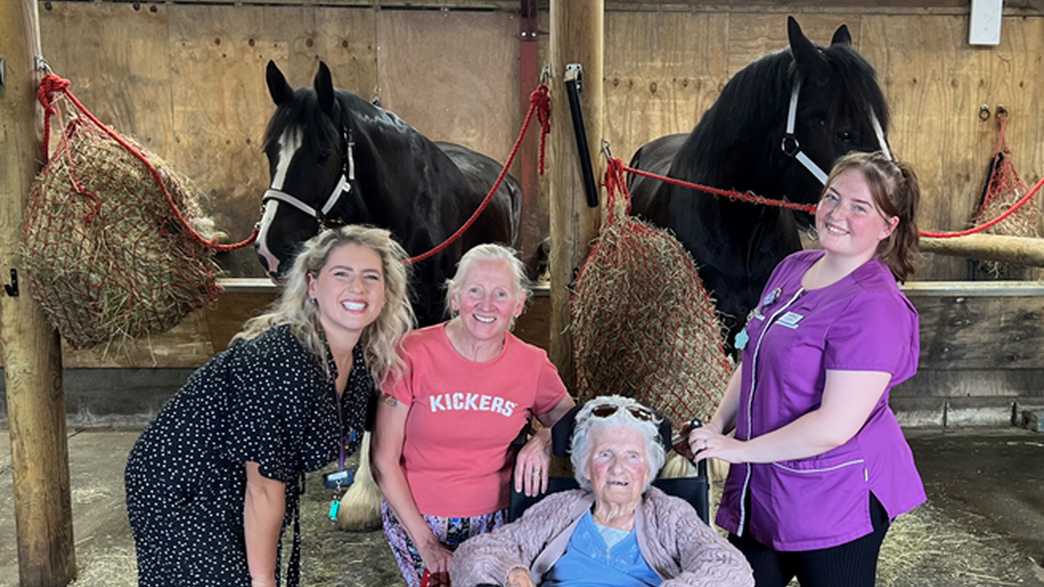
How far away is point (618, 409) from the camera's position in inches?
67.6

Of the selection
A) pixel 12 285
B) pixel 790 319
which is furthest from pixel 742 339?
pixel 12 285

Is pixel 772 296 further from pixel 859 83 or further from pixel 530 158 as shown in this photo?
pixel 530 158

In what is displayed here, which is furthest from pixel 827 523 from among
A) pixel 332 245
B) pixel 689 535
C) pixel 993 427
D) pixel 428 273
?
pixel 993 427

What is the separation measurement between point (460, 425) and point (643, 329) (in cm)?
74

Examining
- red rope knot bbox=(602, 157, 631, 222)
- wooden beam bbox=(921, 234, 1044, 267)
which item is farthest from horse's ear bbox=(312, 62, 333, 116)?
wooden beam bbox=(921, 234, 1044, 267)

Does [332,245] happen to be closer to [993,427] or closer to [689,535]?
[689,535]

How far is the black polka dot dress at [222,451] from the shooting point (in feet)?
4.94

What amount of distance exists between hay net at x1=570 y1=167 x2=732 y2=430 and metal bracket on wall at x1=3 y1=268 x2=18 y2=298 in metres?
1.75

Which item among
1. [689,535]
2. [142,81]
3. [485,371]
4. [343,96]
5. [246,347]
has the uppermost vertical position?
[142,81]

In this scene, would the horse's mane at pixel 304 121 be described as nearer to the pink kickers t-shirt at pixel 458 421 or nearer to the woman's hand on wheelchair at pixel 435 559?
the pink kickers t-shirt at pixel 458 421

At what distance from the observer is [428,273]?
3.21 metres

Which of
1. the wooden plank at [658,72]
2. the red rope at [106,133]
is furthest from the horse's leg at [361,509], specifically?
the wooden plank at [658,72]

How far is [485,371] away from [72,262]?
1.44 meters

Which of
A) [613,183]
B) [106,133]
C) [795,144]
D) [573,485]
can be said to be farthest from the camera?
[106,133]
